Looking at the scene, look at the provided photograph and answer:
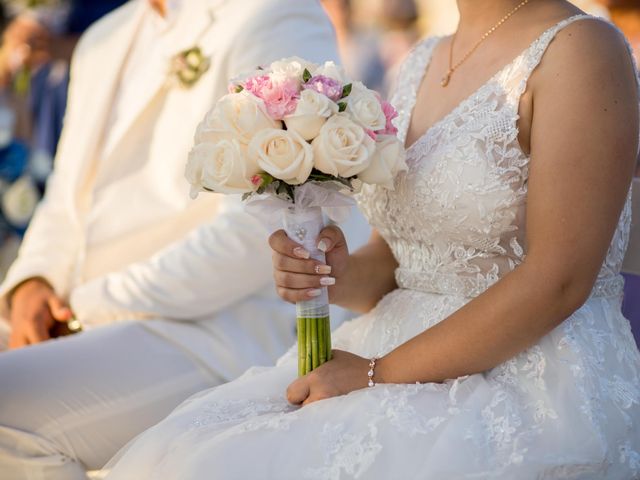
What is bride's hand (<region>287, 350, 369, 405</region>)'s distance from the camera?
1.83 m

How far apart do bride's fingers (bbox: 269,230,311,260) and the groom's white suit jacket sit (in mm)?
762

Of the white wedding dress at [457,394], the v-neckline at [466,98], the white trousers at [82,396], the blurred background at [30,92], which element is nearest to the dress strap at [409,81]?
the v-neckline at [466,98]

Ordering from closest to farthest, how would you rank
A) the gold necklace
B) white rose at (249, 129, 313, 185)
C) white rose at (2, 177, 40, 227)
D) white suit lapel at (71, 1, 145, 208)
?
white rose at (249, 129, 313, 185)
the gold necklace
white suit lapel at (71, 1, 145, 208)
white rose at (2, 177, 40, 227)

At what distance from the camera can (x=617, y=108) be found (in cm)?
171

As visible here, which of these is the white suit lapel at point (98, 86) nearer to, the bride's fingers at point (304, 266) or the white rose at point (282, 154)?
the bride's fingers at point (304, 266)

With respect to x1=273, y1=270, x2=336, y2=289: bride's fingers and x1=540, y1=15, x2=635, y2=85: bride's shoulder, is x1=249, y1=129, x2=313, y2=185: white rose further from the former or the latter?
x1=540, y1=15, x2=635, y2=85: bride's shoulder

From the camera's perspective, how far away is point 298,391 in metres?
1.85

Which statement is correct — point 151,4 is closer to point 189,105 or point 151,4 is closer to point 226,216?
point 189,105

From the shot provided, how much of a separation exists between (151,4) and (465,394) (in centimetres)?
205

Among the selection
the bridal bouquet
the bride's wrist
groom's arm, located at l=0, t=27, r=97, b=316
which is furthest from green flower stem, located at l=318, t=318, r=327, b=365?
groom's arm, located at l=0, t=27, r=97, b=316

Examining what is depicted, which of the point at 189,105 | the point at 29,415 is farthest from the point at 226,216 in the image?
the point at 29,415

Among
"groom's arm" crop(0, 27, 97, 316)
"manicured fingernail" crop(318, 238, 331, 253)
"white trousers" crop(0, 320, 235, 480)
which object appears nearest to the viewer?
"manicured fingernail" crop(318, 238, 331, 253)

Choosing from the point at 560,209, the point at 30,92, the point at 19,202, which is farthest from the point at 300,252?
the point at 30,92

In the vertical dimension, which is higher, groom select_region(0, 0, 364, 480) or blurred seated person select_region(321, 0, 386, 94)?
groom select_region(0, 0, 364, 480)
